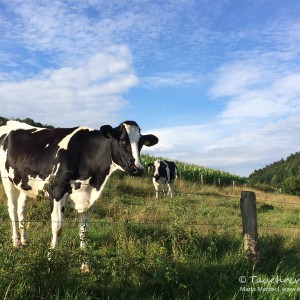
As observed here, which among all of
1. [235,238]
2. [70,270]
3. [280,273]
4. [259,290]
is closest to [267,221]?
[235,238]

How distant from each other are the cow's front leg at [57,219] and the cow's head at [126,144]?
3.63ft

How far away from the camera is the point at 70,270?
4.49 metres

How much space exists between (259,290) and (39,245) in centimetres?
277

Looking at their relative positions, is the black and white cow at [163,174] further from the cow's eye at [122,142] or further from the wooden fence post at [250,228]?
the wooden fence post at [250,228]

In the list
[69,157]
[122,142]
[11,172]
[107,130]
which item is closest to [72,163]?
[69,157]

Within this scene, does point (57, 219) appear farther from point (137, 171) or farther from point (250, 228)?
point (250, 228)

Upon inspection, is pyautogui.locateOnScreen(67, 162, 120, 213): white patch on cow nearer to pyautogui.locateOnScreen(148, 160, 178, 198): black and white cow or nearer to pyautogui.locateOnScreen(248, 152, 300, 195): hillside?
pyautogui.locateOnScreen(148, 160, 178, 198): black and white cow

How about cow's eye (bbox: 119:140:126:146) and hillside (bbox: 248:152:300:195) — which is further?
hillside (bbox: 248:152:300:195)

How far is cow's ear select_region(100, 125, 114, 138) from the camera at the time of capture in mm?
6188

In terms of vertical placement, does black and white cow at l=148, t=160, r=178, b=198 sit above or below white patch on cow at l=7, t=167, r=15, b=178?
above

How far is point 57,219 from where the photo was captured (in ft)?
19.6

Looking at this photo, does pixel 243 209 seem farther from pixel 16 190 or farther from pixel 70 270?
pixel 16 190

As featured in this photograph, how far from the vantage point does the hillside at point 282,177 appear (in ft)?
178

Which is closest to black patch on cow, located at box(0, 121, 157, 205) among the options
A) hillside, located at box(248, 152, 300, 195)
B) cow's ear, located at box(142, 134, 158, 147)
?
cow's ear, located at box(142, 134, 158, 147)
